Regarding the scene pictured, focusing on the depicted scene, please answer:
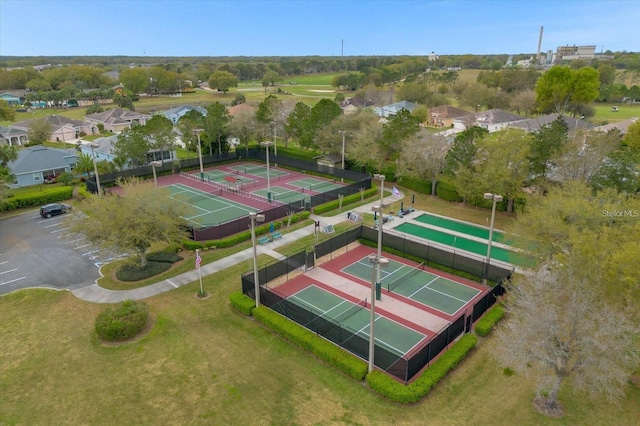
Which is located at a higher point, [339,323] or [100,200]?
[100,200]

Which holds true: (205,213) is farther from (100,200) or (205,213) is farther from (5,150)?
(5,150)

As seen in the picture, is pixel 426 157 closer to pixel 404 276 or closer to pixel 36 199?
pixel 404 276

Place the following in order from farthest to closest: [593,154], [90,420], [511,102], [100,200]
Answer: [511,102] → [593,154] → [100,200] → [90,420]

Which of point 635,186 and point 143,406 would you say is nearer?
point 143,406

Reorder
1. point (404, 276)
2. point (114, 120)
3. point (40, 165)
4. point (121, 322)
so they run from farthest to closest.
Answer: point (114, 120) < point (40, 165) < point (404, 276) < point (121, 322)

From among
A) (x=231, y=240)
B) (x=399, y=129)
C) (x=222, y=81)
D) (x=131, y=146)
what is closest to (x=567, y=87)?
(x=399, y=129)

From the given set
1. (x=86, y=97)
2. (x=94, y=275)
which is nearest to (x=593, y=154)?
(x=94, y=275)

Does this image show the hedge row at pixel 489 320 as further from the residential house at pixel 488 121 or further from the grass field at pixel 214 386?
the residential house at pixel 488 121

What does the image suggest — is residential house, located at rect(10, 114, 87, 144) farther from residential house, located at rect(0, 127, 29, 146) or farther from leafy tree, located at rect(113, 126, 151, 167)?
Result: leafy tree, located at rect(113, 126, 151, 167)
